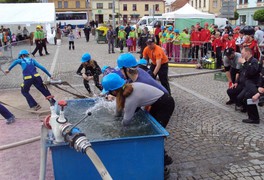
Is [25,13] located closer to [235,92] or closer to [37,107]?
[37,107]

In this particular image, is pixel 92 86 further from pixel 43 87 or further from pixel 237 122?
pixel 237 122

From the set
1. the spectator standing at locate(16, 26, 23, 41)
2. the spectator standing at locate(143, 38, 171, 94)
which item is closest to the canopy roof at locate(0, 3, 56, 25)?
the spectator standing at locate(16, 26, 23, 41)

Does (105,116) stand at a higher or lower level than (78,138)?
lower

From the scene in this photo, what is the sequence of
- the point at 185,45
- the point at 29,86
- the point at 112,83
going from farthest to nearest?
the point at 185,45 < the point at 29,86 < the point at 112,83

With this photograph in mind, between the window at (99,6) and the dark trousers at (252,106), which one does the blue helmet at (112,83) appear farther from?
the window at (99,6)

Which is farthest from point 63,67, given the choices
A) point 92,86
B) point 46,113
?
point 46,113

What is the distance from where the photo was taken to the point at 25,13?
19.1 meters

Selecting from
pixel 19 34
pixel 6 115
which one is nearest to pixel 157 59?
pixel 6 115

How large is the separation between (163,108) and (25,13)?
17.1 meters

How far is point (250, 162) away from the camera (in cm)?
471

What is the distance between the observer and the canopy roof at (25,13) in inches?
715

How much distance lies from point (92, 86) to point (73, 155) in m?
6.52

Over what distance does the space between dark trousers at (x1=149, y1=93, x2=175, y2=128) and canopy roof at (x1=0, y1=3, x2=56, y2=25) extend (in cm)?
1576

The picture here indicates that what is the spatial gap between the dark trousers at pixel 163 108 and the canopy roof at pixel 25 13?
1576 cm
